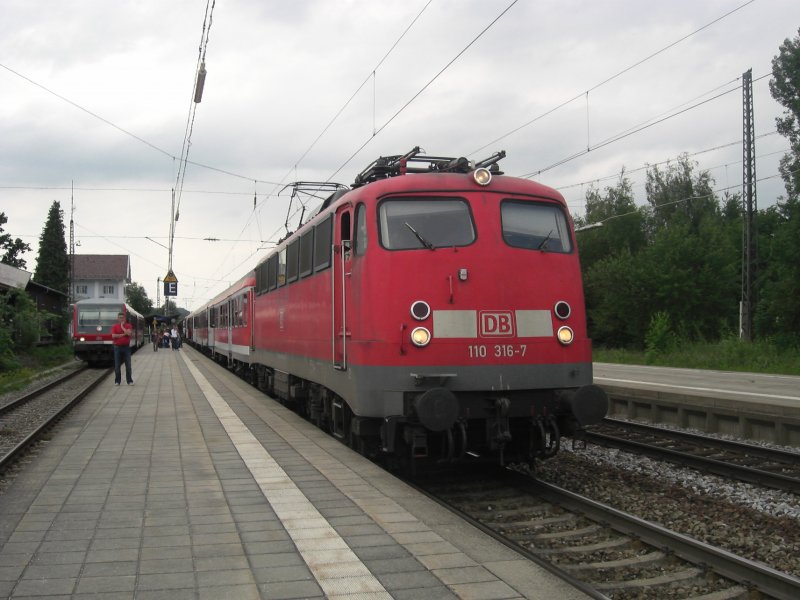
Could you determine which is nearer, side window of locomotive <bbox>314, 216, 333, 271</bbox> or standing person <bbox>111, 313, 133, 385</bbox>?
side window of locomotive <bbox>314, 216, 333, 271</bbox>

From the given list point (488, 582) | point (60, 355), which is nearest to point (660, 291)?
point (60, 355)

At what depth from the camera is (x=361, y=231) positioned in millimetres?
8086

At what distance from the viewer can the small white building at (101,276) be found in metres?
103

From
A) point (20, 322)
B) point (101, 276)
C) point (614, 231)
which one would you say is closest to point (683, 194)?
point (614, 231)

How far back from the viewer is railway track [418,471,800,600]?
5.04 m

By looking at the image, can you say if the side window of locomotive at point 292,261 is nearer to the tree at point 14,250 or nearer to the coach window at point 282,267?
the coach window at point 282,267

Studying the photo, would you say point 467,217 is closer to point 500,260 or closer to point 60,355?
point 500,260

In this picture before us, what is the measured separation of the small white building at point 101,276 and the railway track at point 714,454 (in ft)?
321

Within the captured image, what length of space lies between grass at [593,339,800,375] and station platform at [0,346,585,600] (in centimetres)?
1991

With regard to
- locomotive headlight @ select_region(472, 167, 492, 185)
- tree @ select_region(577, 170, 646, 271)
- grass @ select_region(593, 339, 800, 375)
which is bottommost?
grass @ select_region(593, 339, 800, 375)

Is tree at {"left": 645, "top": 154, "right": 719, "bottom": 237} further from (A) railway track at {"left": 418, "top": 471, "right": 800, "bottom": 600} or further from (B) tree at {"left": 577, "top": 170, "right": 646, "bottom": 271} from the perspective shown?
(A) railway track at {"left": 418, "top": 471, "right": 800, "bottom": 600}

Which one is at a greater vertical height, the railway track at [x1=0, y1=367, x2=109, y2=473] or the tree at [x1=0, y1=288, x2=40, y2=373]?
the tree at [x1=0, y1=288, x2=40, y2=373]

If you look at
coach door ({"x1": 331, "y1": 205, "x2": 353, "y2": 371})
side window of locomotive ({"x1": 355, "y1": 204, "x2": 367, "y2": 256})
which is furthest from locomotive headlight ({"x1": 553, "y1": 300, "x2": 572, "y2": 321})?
coach door ({"x1": 331, "y1": 205, "x2": 353, "y2": 371})

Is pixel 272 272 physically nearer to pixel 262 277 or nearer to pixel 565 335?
pixel 262 277
